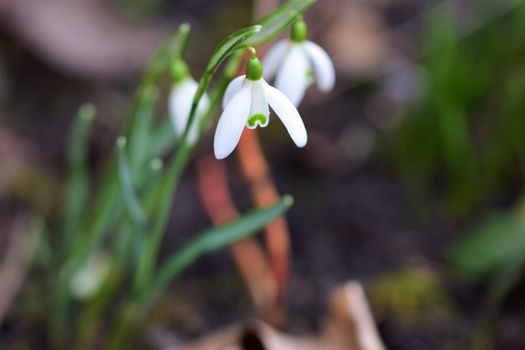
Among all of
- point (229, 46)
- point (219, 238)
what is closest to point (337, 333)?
point (219, 238)

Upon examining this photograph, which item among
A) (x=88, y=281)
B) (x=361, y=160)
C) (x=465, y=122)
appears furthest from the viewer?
(x=361, y=160)

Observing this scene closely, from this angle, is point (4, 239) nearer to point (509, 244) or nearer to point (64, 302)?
point (64, 302)

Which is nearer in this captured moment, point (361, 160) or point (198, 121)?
point (198, 121)

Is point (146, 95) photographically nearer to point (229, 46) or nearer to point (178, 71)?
point (178, 71)

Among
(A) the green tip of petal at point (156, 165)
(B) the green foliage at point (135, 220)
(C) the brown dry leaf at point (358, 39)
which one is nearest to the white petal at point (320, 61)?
(B) the green foliage at point (135, 220)

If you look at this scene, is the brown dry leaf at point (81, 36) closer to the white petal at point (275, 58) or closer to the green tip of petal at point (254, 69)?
the white petal at point (275, 58)

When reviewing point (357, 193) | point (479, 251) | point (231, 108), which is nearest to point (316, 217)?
point (357, 193)
